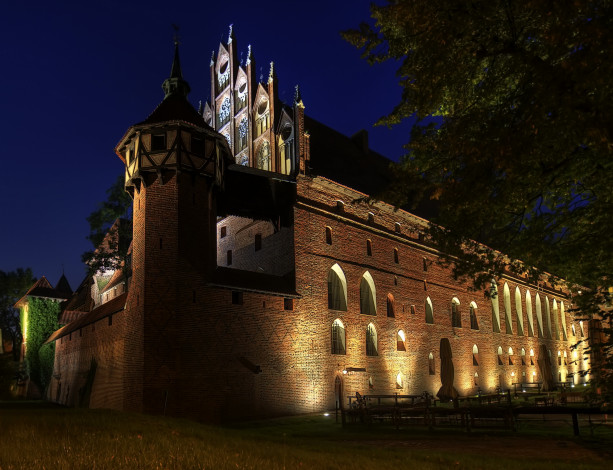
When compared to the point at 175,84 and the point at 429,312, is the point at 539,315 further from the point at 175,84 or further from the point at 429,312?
the point at 175,84

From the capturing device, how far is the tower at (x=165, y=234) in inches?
754

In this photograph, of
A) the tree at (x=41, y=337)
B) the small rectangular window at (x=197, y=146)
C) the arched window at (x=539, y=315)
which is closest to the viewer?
the small rectangular window at (x=197, y=146)

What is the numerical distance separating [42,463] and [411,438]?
9.72 m

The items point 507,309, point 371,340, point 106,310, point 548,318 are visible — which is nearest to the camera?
point 106,310

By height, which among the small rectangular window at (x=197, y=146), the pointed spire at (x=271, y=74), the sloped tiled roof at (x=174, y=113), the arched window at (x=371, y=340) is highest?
the pointed spire at (x=271, y=74)

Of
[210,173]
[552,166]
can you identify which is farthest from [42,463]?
[210,173]

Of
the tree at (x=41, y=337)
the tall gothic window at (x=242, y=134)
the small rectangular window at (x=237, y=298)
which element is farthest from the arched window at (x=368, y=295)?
the tree at (x=41, y=337)

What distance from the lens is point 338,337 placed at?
88.1 ft

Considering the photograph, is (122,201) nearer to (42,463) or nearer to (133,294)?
(133,294)

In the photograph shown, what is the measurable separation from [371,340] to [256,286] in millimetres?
9493

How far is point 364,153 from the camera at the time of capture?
3750cm

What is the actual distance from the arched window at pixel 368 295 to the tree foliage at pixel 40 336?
68.0ft

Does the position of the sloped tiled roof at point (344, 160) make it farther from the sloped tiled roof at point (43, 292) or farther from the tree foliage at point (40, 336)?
the sloped tiled roof at point (43, 292)

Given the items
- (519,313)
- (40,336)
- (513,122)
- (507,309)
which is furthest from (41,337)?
(519,313)
